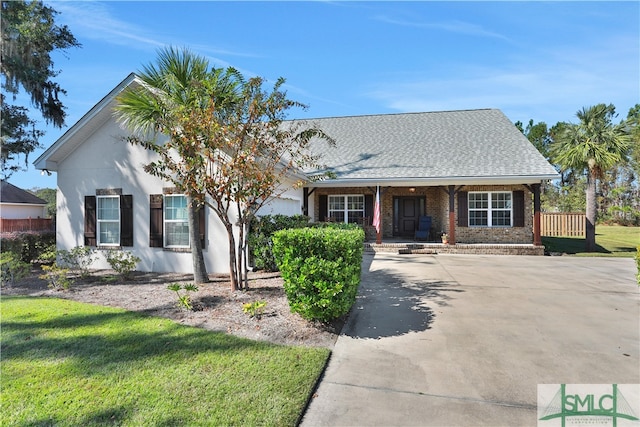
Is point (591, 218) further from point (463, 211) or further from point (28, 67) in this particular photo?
point (28, 67)

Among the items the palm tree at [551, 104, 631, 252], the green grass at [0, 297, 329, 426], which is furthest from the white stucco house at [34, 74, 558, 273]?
the green grass at [0, 297, 329, 426]

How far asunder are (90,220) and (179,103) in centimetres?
549

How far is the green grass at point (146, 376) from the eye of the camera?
2.75 metres

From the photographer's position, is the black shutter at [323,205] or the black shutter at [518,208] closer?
the black shutter at [518,208]

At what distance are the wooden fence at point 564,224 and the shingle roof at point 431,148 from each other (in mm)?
7640

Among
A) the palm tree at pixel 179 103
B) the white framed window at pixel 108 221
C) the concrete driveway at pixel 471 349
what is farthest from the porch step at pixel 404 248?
the white framed window at pixel 108 221

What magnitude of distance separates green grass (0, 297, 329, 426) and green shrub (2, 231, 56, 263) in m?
6.17

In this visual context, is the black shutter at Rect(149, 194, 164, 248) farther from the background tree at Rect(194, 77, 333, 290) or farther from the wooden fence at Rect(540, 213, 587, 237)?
the wooden fence at Rect(540, 213, 587, 237)

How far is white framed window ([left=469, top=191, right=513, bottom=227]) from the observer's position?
14.2 metres

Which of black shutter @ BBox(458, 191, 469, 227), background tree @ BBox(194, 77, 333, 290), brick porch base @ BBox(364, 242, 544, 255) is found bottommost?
brick porch base @ BBox(364, 242, 544, 255)

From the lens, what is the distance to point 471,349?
404 centimetres

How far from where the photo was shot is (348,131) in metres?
18.5

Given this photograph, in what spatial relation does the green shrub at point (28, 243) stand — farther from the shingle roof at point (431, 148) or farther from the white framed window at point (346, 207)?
the white framed window at point (346, 207)

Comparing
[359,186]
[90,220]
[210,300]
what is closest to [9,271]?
[90,220]
